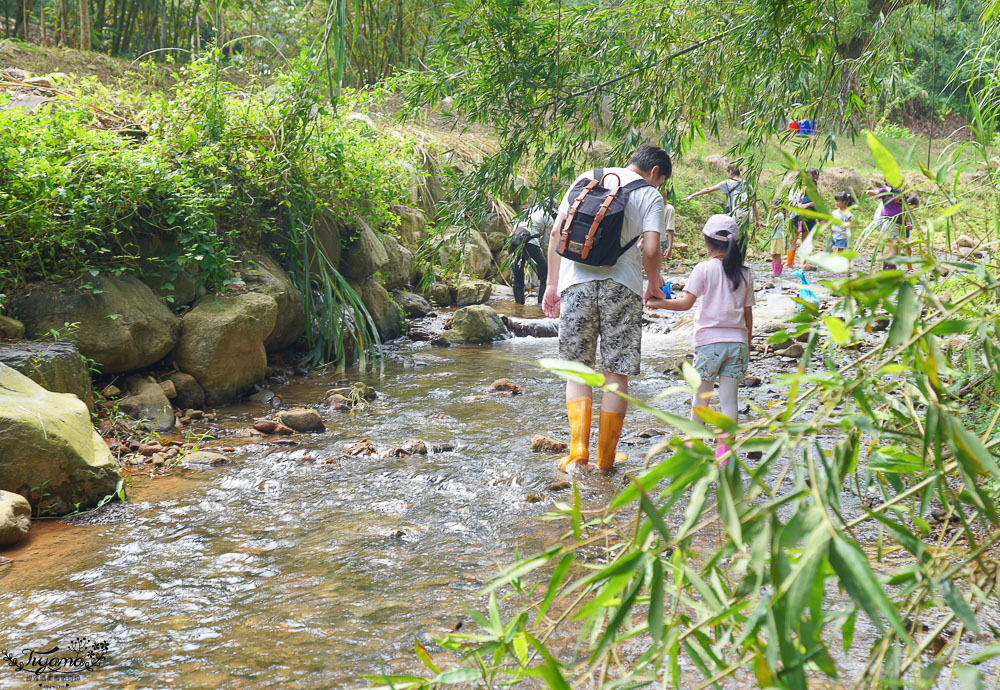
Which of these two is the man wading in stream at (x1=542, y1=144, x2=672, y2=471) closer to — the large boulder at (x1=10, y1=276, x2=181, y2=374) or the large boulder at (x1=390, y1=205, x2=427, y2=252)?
the large boulder at (x1=10, y1=276, x2=181, y2=374)

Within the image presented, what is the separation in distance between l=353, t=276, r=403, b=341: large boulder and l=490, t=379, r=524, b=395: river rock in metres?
2.49

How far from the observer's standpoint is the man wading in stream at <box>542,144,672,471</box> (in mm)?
4250

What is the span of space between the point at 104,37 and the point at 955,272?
1804cm

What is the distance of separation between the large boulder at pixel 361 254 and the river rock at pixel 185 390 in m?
2.88

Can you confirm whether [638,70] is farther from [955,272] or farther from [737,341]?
[955,272]

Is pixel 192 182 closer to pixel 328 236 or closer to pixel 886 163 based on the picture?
pixel 328 236

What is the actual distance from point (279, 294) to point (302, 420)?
162cm

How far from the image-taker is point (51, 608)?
9.04 feet

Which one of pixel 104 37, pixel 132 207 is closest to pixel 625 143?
pixel 132 207

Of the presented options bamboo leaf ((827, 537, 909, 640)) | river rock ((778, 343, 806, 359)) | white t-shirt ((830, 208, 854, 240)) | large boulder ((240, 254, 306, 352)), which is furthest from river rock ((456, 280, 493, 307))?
bamboo leaf ((827, 537, 909, 640))

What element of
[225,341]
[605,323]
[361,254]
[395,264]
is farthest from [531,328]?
[605,323]

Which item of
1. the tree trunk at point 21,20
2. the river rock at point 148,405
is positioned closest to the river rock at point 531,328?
the river rock at point 148,405

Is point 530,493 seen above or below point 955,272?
below

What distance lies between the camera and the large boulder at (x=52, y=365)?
169 inches
